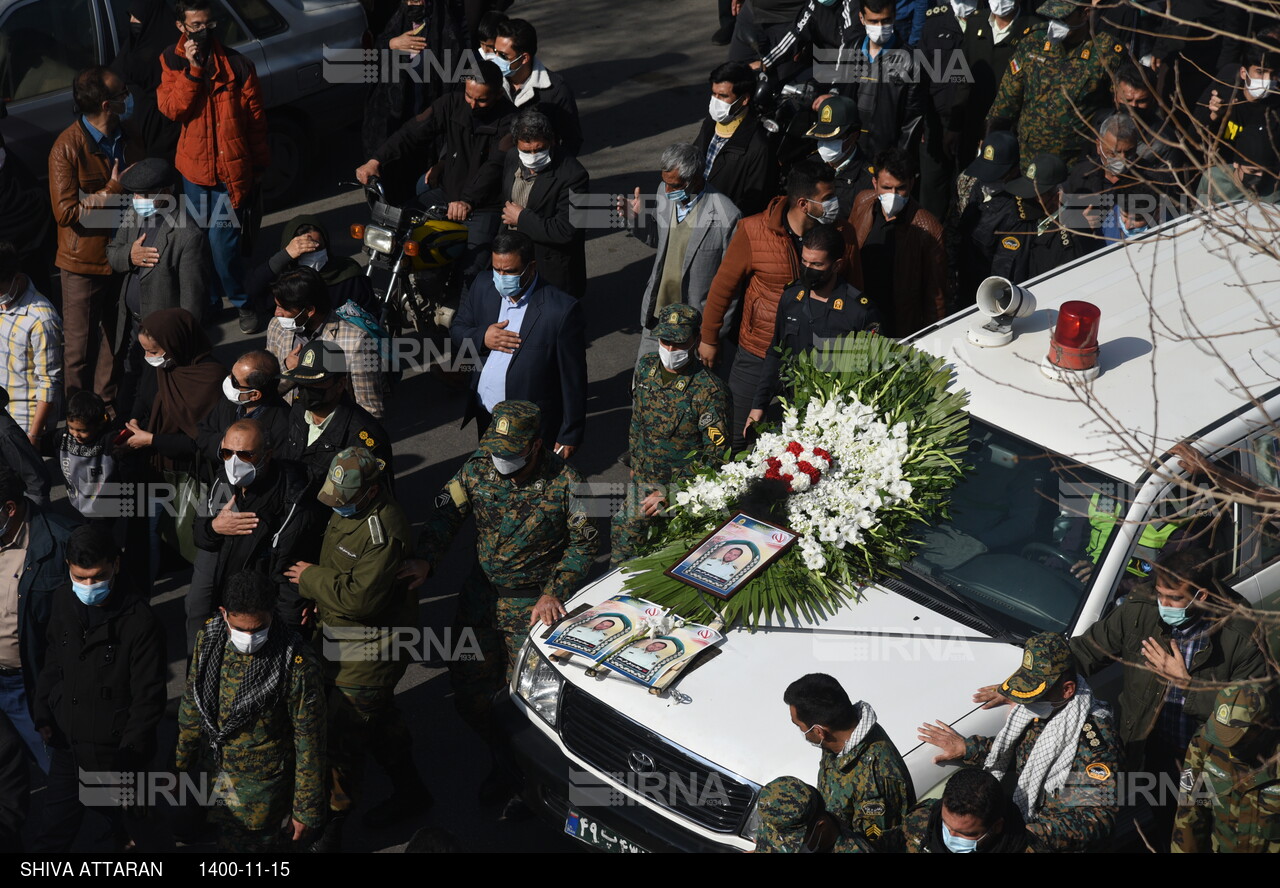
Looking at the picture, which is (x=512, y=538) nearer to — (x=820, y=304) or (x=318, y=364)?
(x=318, y=364)

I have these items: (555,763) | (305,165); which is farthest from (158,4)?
(555,763)

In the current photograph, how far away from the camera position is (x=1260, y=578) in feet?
22.2

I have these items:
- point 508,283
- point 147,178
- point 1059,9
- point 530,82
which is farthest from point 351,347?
point 1059,9

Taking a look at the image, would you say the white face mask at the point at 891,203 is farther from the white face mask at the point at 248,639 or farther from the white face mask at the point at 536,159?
the white face mask at the point at 248,639

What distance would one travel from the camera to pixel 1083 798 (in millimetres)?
5594

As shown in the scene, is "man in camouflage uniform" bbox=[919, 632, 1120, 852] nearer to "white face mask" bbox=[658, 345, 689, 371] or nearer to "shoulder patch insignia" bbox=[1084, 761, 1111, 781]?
Answer: "shoulder patch insignia" bbox=[1084, 761, 1111, 781]

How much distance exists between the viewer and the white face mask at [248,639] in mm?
5934

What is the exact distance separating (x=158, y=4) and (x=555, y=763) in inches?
320

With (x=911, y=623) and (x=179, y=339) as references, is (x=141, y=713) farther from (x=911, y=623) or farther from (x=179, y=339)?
(x=911, y=623)

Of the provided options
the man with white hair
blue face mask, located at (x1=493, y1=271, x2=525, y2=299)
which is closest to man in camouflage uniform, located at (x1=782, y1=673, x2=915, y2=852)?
blue face mask, located at (x1=493, y1=271, x2=525, y2=299)

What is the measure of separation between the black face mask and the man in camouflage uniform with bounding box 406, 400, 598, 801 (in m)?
2.05

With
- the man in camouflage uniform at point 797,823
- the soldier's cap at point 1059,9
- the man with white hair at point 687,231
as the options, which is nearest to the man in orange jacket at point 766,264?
the man with white hair at point 687,231

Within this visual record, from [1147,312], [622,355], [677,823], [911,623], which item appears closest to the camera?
[677,823]

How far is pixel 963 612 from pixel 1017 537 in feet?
1.56
